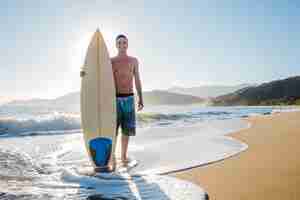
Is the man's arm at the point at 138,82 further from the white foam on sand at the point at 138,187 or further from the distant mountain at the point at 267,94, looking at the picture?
the distant mountain at the point at 267,94

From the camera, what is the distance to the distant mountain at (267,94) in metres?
44.4

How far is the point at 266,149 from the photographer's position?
11.6 feet

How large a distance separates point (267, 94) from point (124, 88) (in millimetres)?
48349

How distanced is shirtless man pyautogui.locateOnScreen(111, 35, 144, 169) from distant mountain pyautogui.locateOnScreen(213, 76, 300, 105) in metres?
42.5

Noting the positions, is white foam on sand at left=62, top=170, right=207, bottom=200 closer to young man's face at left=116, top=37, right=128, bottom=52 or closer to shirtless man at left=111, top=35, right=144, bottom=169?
shirtless man at left=111, top=35, right=144, bottom=169

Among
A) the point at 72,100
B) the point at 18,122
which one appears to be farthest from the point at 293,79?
the point at 18,122

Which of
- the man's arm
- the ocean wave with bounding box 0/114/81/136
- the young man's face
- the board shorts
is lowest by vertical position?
the ocean wave with bounding box 0/114/81/136

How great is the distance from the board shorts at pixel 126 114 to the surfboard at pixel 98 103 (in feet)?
0.32

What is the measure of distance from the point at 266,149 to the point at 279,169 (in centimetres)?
107

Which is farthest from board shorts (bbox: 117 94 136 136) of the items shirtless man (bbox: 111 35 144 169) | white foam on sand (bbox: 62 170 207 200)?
white foam on sand (bbox: 62 170 207 200)

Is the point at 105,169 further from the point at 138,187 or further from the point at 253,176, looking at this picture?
the point at 253,176

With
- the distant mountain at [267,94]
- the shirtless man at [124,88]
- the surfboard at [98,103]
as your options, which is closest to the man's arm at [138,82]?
the shirtless man at [124,88]

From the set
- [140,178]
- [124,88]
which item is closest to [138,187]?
[140,178]

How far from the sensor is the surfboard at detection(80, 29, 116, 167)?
3.05 m
